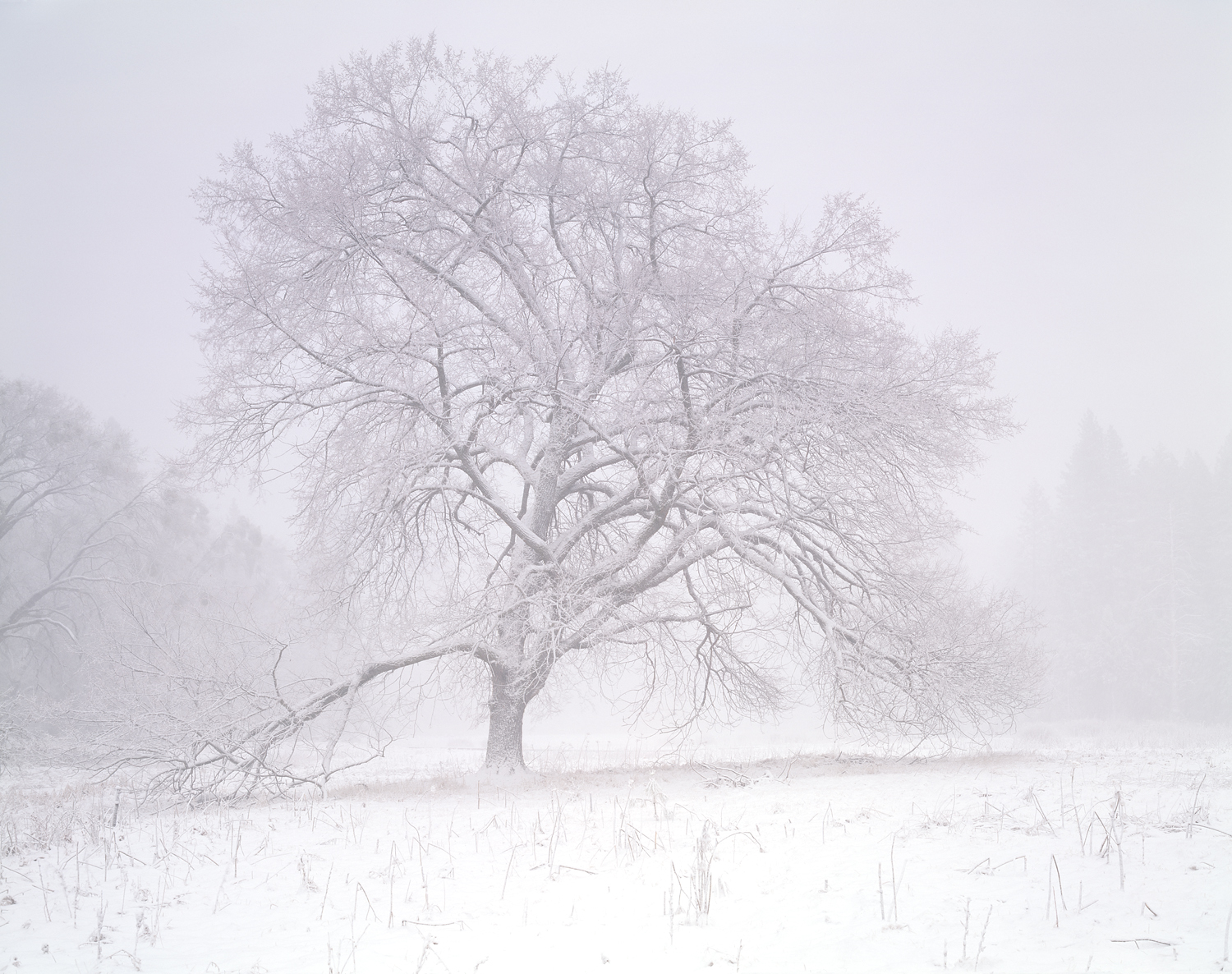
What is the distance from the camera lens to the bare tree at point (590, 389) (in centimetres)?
927

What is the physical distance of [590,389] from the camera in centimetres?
989

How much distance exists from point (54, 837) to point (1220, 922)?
312 inches

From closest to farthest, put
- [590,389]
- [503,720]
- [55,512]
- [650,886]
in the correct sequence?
[650,886] → [590,389] → [503,720] → [55,512]

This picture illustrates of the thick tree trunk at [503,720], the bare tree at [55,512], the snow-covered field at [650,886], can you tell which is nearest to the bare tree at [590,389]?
the thick tree trunk at [503,720]

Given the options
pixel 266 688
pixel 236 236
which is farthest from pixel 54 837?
pixel 236 236

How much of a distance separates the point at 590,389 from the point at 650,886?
251 inches

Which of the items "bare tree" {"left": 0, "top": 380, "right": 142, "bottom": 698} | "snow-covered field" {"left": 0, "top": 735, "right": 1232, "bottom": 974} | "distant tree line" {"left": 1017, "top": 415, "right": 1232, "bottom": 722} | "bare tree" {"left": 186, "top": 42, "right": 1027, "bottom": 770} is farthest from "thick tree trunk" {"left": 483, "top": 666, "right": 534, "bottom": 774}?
"distant tree line" {"left": 1017, "top": 415, "right": 1232, "bottom": 722}

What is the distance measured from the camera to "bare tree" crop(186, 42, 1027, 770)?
927cm

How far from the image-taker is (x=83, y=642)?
19.5 meters

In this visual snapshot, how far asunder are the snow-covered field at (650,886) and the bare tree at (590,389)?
272 centimetres

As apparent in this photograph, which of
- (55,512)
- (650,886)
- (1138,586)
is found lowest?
(650,886)

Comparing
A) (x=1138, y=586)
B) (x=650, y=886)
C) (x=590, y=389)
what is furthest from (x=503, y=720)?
(x=1138, y=586)

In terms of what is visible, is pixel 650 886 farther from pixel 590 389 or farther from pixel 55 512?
pixel 55 512

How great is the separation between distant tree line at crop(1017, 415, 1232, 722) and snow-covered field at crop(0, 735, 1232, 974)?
34013mm
